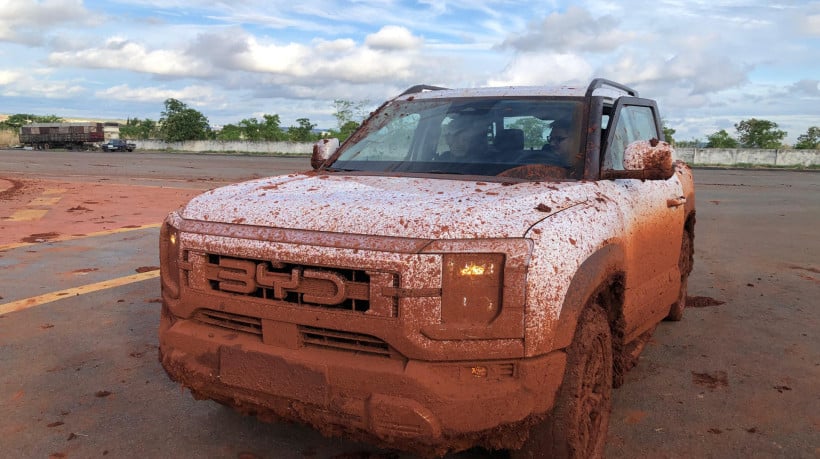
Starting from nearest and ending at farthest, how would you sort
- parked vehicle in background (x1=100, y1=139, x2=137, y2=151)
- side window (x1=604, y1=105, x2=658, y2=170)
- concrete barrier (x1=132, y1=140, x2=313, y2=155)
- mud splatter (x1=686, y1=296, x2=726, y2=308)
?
1. side window (x1=604, y1=105, x2=658, y2=170)
2. mud splatter (x1=686, y1=296, x2=726, y2=308)
3. parked vehicle in background (x1=100, y1=139, x2=137, y2=151)
4. concrete barrier (x1=132, y1=140, x2=313, y2=155)

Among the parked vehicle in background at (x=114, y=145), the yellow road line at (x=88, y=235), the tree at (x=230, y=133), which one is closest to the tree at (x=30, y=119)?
the tree at (x=230, y=133)

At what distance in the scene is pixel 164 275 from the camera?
3.13 meters

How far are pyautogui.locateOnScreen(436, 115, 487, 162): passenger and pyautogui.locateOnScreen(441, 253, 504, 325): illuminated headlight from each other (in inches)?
56.6

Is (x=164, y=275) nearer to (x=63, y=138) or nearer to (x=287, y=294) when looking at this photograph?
(x=287, y=294)

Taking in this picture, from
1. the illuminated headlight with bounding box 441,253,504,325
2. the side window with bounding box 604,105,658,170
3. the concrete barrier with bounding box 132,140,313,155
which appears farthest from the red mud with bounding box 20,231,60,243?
the concrete barrier with bounding box 132,140,313,155

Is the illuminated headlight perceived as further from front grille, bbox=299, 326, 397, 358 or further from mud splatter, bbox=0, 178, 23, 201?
mud splatter, bbox=0, 178, 23, 201

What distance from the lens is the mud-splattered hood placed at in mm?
2572

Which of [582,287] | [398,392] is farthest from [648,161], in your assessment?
[398,392]

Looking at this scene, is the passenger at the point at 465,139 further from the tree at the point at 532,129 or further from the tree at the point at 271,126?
the tree at the point at 271,126

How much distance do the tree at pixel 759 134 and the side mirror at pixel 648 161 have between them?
66.4 metres

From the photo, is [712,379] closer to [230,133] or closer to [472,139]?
[472,139]

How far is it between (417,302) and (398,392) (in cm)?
33

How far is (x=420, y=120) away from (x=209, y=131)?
85.6m

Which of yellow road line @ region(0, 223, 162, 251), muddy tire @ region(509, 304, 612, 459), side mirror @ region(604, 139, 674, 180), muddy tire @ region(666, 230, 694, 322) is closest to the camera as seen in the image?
muddy tire @ region(509, 304, 612, 459)
